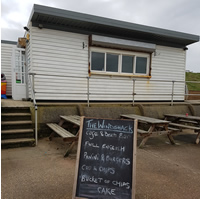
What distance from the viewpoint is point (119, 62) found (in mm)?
7699

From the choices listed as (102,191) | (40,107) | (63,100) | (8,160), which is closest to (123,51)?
(63,100)

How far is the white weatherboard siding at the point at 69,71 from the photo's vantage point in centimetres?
637

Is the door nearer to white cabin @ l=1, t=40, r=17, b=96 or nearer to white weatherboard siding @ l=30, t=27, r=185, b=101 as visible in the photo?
white weatherboard siding @ l=30, t=27, r=185, b=101

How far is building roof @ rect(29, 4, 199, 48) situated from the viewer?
233 inches

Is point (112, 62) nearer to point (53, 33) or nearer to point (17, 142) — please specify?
point (53, 33)

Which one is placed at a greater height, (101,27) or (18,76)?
(101,27)

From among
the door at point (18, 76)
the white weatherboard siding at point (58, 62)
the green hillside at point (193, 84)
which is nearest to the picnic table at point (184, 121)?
the white weatherboard siding at point (58, 62)

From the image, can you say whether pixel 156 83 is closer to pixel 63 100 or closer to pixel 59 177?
pixel 63 100

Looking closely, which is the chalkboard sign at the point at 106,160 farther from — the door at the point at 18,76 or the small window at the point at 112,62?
the door at the point at 18,76

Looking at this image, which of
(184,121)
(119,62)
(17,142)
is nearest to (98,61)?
(119,62)

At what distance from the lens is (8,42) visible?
9719 mm

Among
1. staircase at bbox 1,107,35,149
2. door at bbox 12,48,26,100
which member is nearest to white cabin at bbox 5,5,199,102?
door at bbox 12,48,26,100

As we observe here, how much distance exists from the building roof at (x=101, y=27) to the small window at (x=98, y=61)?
33.2 inches

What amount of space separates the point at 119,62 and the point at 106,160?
19.7 feet
